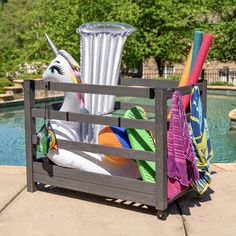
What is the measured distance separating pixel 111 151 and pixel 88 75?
98cm

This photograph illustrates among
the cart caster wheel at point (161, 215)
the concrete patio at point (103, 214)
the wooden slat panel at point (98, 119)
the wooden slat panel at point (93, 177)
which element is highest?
the wooden slat panel at point (98, 119)

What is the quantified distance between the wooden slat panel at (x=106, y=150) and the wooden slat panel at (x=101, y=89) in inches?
20.5

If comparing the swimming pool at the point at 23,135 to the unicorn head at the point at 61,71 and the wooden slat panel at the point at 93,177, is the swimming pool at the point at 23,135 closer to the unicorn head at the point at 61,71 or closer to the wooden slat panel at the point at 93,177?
the wooden slat panel at the point at 93,177

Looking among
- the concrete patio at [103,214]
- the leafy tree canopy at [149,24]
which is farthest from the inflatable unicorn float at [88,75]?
the leafy tree canopy at [149,24]

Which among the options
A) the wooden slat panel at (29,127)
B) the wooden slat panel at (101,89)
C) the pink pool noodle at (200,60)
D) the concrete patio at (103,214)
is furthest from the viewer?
the wooden slat panel at (29,127)

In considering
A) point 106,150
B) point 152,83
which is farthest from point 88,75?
point 106,150

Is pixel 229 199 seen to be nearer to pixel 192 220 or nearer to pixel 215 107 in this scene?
pixel 192 220

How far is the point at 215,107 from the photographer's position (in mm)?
16641

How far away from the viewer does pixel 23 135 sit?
11.5m

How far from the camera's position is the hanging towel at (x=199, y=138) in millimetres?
4488

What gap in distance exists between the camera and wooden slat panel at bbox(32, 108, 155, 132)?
415 centimetres

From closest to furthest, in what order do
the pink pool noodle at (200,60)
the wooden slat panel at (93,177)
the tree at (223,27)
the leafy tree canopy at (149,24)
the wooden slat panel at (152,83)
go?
the wooden slat panel at (93,177), the pink pool noodle at (200,60), the wooden slat panel at (152,83), the leafy tree canopy at (149,24), the tree at (223,27)

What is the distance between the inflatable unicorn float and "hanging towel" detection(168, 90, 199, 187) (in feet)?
2.87

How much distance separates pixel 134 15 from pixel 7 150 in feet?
46.6
